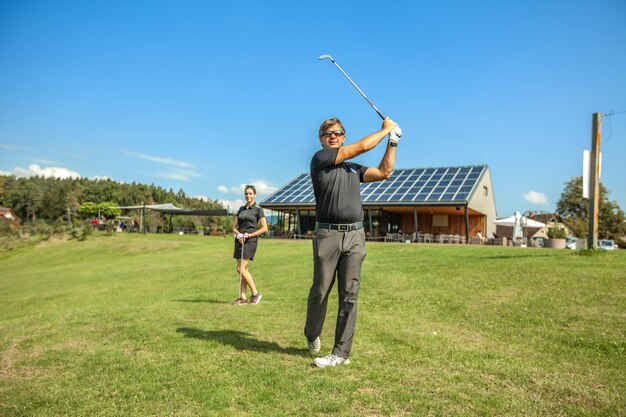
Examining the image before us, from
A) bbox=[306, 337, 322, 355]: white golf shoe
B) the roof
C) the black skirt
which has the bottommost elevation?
bbox=[306, 337, 322, 355]: white golf shoe

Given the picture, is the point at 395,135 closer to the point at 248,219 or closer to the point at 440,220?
the point at 248,219

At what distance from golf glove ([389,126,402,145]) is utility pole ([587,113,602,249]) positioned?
11217mm

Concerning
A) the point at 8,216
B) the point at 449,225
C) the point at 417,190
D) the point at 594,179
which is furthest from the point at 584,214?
the point at 8,216

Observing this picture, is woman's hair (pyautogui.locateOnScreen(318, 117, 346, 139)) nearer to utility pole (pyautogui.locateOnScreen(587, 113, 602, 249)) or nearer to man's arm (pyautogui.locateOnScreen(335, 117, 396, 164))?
man's arm (pyautogui.locateOnScreen(335, 117, 396, 164))

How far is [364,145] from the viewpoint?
407 cm

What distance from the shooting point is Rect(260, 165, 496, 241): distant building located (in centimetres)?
3105

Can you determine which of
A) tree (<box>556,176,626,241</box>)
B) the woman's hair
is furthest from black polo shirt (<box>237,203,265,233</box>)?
tree (<box>556,176,626,241</box>)

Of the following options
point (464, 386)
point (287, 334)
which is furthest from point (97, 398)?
point (464, 386)

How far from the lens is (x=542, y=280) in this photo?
8.47 metres

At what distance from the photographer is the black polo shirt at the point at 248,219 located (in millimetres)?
8102

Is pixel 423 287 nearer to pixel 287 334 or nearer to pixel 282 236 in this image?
pixel 287 334

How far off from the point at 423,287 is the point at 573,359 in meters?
4.39

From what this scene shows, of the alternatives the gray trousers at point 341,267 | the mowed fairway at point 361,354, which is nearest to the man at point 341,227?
the gray trousers at point 341,267

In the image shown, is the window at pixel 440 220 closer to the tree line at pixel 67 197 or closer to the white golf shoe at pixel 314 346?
the white golf shoe at pixel 314 346
